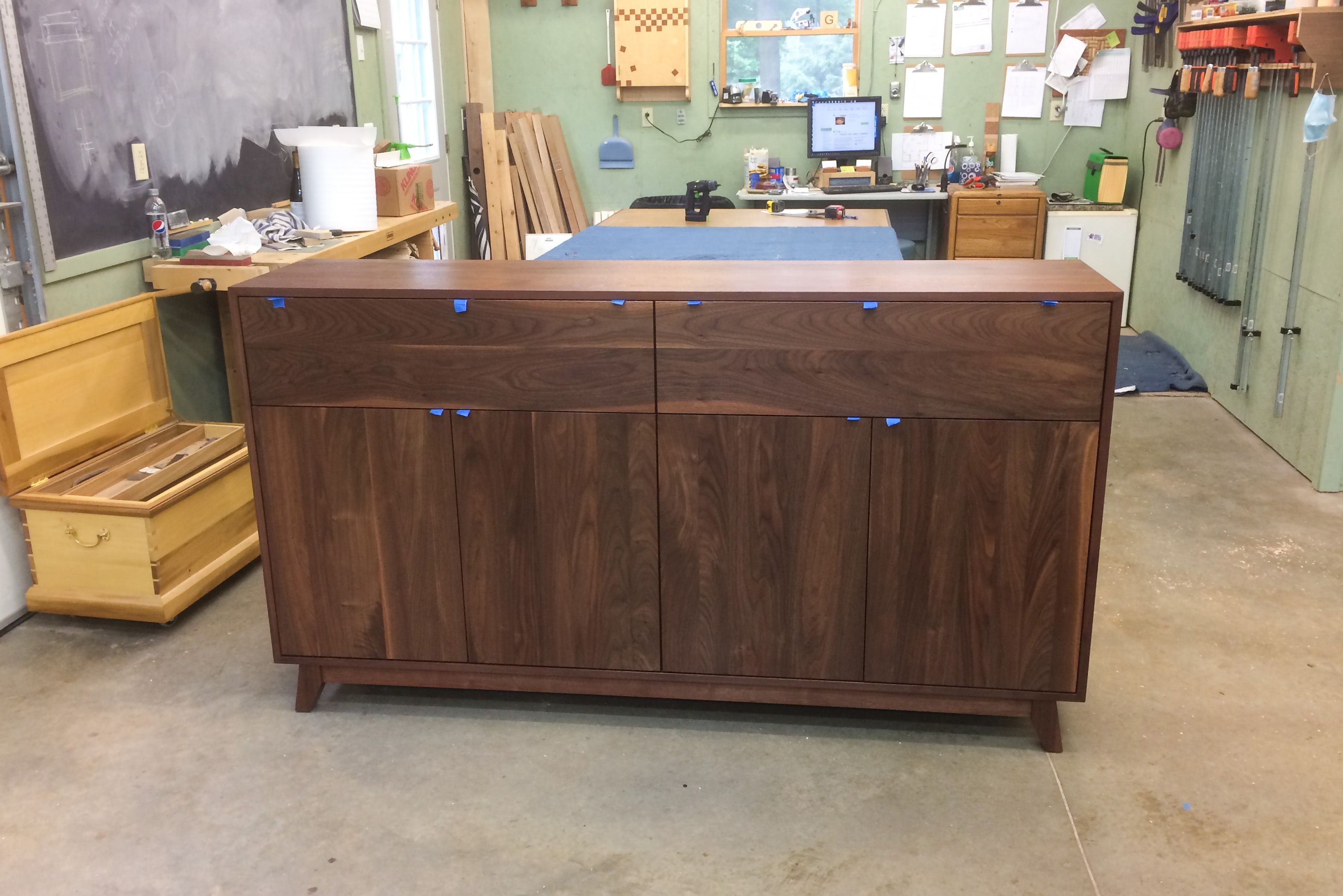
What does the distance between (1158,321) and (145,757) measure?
16.8 feet

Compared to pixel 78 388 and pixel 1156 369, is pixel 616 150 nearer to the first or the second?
pixel 1156 369

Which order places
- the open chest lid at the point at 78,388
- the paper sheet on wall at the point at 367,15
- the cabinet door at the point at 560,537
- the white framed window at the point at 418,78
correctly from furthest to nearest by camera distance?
the white framed window at the point at 418,78
the paper sheet on wall at the point at 367,15
the open chest lid at the point at 78,388
the cabinet door at the point at 560,537

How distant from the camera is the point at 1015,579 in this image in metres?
2.27

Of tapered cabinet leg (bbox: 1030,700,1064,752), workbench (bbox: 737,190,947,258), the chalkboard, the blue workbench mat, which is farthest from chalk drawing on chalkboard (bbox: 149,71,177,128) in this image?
workbench (bbox: 737,190,947,258)

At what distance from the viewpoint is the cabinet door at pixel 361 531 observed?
235 centimetres

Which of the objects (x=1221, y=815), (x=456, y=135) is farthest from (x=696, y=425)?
(x=456, y=135)

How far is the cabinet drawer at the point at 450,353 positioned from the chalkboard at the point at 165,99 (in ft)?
4.02

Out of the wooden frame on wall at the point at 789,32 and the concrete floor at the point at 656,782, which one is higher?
the wooden frame on wall at the point at 789,32

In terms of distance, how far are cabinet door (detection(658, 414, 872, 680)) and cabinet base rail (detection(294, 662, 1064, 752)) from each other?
0.05 meters

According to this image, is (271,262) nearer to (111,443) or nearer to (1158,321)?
(111,443)

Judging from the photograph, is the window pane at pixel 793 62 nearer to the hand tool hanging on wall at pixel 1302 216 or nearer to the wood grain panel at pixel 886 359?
the hand tool hanging on wall at pixel 1302 216

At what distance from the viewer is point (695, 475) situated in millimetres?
2295

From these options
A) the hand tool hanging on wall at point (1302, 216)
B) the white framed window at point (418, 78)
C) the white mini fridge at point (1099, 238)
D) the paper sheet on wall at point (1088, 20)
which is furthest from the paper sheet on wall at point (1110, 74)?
the white framed window at point (418, 78)

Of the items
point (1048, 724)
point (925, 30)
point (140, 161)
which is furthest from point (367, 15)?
point (1048, 724)
